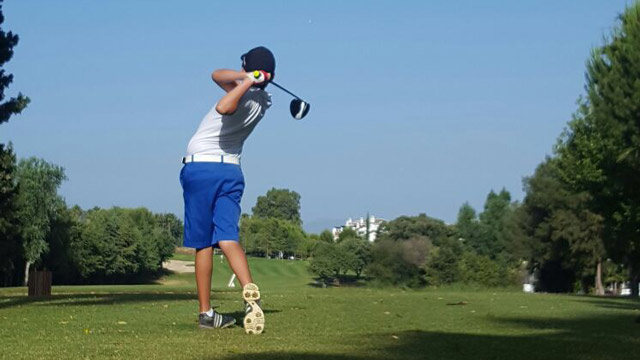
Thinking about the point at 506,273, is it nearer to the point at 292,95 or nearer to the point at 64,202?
the point at 64,202

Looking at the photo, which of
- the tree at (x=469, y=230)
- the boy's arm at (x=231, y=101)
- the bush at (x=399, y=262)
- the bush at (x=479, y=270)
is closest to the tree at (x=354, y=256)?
the tree at (x=469, y=230)

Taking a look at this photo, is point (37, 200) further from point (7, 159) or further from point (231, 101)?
point (231, 101)

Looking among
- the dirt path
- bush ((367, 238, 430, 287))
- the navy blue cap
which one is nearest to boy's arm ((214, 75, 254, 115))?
the navy blue cap

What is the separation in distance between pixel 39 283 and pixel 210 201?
14.1 meters

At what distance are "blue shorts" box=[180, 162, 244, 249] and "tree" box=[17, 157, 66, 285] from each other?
8298 centimetres

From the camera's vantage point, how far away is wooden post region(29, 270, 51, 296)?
67.1ft

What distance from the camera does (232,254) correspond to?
7816 mm

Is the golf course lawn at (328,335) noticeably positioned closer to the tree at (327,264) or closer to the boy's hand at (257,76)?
the boy's hand at (257,76)

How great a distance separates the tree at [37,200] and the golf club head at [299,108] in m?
82.7

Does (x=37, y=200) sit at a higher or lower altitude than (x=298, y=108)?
higher

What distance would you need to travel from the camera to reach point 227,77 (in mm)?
7934

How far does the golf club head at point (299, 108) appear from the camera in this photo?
8430mm

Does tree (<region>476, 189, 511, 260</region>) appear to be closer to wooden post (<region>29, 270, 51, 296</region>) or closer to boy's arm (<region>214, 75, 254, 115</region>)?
wooden post (<region>29, 270, 51, 296</region>)

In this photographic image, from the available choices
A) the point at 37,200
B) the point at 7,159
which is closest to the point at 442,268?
the point at 37,200
